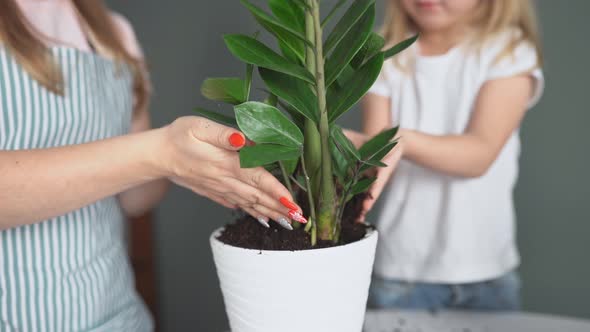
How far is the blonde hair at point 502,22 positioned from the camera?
1.03 m

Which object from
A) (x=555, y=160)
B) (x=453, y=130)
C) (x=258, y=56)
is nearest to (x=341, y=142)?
(x=258, y=56)

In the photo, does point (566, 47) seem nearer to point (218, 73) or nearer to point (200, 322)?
point (218, 73)

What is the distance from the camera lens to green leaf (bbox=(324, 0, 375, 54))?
50 centimetres

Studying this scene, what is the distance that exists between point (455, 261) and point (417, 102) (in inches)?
13.2

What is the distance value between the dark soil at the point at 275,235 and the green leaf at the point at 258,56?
0.54 feet

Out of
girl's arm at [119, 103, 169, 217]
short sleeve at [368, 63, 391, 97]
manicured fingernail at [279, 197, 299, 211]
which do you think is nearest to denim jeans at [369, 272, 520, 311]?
short sleeve at [368, 63, 391, 97]

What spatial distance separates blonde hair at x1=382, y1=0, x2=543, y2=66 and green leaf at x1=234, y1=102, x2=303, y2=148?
0.63 m

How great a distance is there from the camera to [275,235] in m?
0.57

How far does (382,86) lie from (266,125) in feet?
2.15

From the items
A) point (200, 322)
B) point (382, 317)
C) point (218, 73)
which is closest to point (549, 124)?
point (382, 317)

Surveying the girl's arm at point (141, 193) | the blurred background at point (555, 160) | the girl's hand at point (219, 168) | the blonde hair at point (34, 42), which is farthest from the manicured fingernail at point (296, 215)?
the blurred background at point (555, 160)

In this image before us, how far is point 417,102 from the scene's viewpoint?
1123mm

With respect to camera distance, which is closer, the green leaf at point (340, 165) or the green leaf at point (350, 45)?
the green leaf at point (350, 45)

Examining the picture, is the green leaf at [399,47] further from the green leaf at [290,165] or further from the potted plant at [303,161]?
the green leaf at [290,165]
